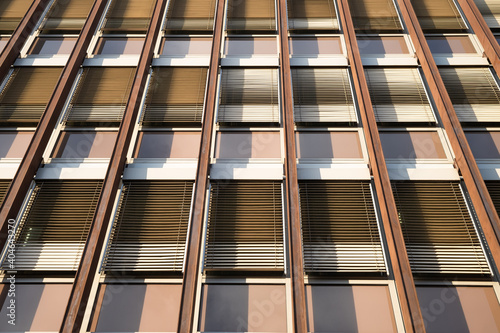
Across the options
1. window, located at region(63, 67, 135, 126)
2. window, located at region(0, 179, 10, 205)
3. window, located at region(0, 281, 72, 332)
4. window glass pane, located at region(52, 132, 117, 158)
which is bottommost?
window, located at region(0, 281, 72, 332)

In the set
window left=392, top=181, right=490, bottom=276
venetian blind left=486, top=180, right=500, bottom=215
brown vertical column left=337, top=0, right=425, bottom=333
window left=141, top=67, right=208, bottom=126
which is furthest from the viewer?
window left=141, top=67, right=208, bottom=126

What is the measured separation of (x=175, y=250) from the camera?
6.90 metres

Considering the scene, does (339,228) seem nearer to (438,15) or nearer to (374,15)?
(374,15)

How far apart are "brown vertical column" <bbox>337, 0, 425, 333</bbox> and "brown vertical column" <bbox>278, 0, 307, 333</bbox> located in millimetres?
1678

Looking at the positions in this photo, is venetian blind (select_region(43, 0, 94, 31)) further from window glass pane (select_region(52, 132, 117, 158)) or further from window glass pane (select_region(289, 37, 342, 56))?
window glass pane (select_region(289, 37, 342, 56))

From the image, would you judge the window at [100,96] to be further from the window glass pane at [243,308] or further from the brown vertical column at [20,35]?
the window glass pane at [243,308]

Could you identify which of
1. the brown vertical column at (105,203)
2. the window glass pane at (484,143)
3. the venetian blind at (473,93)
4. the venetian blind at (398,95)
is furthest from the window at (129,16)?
the window glass pane at (484,143)

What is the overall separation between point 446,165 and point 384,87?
274cm

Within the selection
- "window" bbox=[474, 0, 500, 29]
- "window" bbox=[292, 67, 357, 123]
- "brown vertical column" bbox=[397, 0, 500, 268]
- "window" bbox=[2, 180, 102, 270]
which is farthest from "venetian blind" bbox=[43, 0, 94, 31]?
"window" bbox=[474, 0, 500, 29]

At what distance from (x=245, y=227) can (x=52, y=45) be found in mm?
8554

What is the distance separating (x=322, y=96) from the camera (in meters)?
9.30

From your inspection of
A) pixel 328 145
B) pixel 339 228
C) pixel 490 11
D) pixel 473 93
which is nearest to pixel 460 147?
pixel 473 93

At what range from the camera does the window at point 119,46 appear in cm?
1051

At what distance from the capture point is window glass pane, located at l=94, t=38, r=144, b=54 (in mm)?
10516
